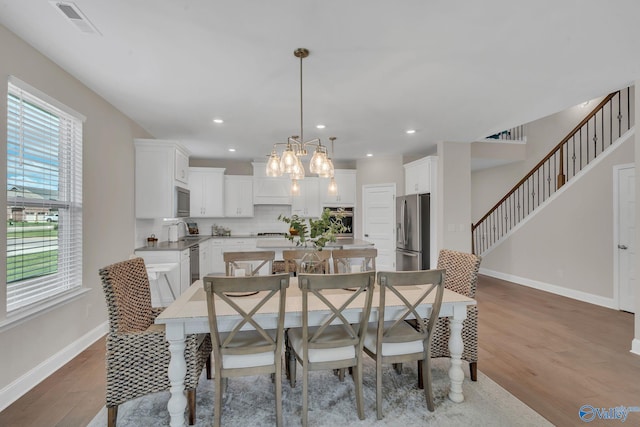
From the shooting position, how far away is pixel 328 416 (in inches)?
78.9

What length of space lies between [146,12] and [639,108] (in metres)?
4.09

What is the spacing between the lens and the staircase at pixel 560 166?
504cm

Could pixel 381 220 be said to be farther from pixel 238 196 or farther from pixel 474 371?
pixel 474 371

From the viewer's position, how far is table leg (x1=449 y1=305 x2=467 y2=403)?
6.98 feet

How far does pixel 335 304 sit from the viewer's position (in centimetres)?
197

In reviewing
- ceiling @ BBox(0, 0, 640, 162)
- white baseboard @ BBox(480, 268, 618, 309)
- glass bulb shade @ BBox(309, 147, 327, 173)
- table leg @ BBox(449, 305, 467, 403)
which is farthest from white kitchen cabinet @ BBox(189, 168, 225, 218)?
white baseboard @ BBox(480, 268, 618, 309)

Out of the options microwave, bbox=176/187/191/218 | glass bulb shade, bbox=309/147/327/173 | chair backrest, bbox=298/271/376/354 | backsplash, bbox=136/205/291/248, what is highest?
glass bulb shade, bbox=309/147/327/173

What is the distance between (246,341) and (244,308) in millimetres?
223

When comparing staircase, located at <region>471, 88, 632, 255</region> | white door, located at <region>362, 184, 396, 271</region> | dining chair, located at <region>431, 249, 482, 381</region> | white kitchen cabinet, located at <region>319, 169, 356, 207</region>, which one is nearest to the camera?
dining chair, located at <region>431, 249, 482, 381</region>

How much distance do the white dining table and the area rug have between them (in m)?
0.18

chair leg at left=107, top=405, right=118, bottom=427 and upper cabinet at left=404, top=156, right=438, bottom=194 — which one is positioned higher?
upper cabinet at left=404, top=156, right=438, bottom=194

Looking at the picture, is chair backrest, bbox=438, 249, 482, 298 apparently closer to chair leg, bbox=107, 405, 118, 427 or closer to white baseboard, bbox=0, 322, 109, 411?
chair leg, bbox=107, 405, 118, 427

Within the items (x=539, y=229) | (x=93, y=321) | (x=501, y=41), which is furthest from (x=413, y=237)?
(x=93, y=321)

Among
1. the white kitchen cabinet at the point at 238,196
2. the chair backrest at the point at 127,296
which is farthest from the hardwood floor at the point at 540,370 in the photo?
the white kitchen cabinet at the point at 238,196
